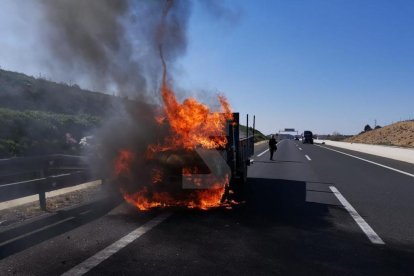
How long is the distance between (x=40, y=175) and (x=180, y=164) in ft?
8.62

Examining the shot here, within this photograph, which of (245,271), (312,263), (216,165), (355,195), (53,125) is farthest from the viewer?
(53,125)

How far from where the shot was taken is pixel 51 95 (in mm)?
43156

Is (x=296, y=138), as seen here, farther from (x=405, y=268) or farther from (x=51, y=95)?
(x=405, y=268)

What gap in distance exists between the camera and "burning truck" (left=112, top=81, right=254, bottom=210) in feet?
27.6

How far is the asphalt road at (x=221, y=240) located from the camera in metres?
4.82

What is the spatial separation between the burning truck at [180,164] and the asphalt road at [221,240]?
0.48 m

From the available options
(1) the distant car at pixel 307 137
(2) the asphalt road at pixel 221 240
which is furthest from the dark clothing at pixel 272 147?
(1) the distant car at pixel 307 137

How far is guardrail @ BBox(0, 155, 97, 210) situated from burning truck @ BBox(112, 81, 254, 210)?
0.86 meters

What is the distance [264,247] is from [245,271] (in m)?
1.06

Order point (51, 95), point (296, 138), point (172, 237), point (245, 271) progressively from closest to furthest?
point (245, 271), point (172, 237), point (51, 95), point (296, 138)

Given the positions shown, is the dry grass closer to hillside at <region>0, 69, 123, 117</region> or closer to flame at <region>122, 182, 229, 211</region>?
flame at <region>122, 182, 229, 211</region>

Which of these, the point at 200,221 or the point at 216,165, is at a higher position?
the point at 216,165

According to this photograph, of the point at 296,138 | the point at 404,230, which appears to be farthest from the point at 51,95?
the point at 296,138

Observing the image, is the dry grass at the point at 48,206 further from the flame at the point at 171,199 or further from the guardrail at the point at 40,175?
the flame at the point at 171,199
